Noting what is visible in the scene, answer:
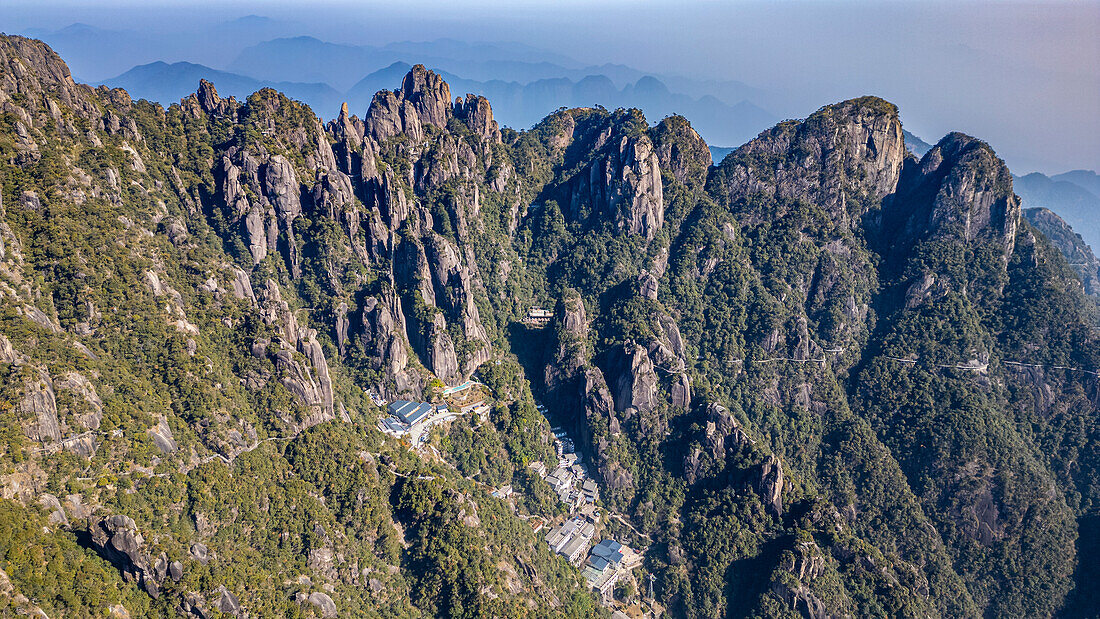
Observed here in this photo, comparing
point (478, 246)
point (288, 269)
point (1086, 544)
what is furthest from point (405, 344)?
point (1086, 544)

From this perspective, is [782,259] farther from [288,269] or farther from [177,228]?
[177,228]

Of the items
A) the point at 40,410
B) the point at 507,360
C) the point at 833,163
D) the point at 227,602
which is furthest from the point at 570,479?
the point at 833,163

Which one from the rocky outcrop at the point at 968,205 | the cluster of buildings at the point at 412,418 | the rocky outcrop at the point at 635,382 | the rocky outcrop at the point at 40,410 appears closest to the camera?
the rocky outcrop at the point at 40,410

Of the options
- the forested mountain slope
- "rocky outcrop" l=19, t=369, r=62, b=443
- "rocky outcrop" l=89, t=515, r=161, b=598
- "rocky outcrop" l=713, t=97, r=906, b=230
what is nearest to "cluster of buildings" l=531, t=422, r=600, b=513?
the forested mountain slope

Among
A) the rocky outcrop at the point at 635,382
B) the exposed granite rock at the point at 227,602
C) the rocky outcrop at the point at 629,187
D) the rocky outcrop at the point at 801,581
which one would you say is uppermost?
the rocky outcrop at the point at 629,187

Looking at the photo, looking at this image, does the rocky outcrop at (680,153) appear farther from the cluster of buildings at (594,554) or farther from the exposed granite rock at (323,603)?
the exposed granite rock at (323,603)

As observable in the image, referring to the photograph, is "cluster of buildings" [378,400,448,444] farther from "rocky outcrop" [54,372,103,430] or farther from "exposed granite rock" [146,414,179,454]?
"rocky outcrop" [54,372,103,430]

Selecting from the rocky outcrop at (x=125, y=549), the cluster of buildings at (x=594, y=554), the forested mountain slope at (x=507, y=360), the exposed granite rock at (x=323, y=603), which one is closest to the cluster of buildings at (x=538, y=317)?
the forested mountain slope at (x=507, y=360)

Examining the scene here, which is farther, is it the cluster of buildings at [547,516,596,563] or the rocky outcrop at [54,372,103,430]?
the cluster of buildings at [547,516,596,563]

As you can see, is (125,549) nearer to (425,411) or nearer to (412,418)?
(412,418)
